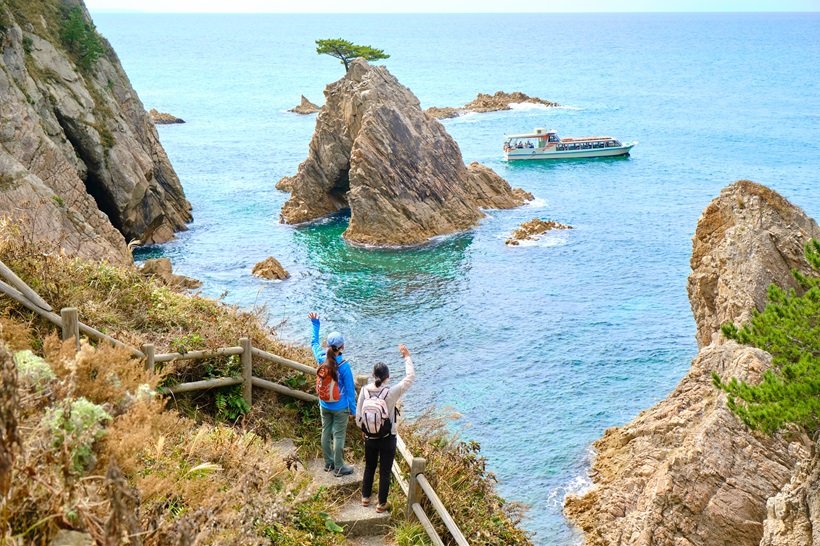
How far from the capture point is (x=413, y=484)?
417 inches

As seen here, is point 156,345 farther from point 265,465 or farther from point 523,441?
point 523,441

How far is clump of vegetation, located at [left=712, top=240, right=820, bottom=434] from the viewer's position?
11867mm

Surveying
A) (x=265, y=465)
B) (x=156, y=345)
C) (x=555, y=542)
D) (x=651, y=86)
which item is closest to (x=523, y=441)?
(x=555, y=542)

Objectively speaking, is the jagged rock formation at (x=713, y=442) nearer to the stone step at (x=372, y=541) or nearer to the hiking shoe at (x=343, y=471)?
the stone step at (x=372, y=541)

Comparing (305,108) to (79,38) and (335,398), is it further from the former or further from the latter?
(335,398)

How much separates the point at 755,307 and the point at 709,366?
1761mm

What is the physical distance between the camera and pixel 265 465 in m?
9.30

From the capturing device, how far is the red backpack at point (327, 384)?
425 inches

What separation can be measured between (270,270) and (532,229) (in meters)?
16.5

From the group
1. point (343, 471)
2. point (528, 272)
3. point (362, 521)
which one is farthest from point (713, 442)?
point (528, 272)

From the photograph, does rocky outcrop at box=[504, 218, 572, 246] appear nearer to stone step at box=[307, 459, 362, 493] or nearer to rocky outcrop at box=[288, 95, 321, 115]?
stone step at box=[307, 459, 362, 493]

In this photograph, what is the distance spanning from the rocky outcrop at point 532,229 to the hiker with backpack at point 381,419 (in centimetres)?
3815

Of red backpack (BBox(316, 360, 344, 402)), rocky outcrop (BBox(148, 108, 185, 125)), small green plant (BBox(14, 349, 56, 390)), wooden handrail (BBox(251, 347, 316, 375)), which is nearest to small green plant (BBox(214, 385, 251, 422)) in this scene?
wooden handrail (BBox(251, 347, 316, 375))

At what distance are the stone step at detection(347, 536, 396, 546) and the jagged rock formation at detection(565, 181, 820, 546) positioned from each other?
20.0ft
